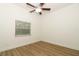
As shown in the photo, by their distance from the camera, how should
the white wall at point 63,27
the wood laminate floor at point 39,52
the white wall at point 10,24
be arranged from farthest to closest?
the white wall at point 63,27 < the white wall at point 10,24 < the wood laminate floor at point 39,52

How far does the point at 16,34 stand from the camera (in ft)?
11.1

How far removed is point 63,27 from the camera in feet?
11.7

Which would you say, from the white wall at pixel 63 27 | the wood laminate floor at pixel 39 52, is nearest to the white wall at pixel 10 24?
the wood laminate floor at pixel 39 52

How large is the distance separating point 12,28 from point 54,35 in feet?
7.40

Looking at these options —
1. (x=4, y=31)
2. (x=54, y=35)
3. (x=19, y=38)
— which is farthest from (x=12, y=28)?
(x=54, y=35)

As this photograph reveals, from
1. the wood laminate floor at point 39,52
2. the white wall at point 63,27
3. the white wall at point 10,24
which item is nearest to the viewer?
the wood laminate floor at point 39,52

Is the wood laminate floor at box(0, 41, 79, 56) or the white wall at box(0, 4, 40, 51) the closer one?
the wood laminate floor at box(0, 41, 79, 56)

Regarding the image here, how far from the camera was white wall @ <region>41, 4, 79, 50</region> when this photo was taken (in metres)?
3.08

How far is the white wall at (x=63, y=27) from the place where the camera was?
10.1 ft

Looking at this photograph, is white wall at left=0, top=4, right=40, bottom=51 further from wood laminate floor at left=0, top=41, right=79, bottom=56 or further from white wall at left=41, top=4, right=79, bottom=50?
white wall at left=41, top=4, right=79, bottom=50

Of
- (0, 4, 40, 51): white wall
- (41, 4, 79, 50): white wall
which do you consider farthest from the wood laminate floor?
(41, 4, 79, 50): white wall

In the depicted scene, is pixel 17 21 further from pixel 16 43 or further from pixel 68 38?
pixel 68 38

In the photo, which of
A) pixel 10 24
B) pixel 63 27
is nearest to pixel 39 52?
pixel 10 24

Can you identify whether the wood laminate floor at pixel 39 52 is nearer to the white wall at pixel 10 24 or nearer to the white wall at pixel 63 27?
the white wall at pixel 10 24
